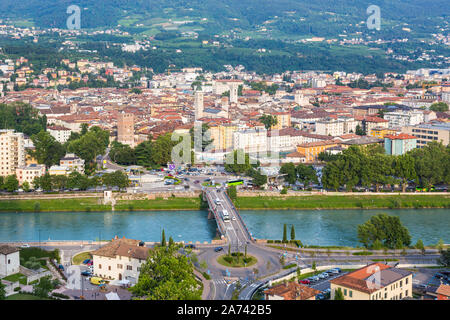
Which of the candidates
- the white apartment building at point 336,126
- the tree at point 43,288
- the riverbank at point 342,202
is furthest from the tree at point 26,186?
the white apartment building at point 336,126

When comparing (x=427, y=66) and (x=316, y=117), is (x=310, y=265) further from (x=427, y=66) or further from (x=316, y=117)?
(x=427, y=66)

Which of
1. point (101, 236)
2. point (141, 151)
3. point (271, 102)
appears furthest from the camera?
point (271, 102)

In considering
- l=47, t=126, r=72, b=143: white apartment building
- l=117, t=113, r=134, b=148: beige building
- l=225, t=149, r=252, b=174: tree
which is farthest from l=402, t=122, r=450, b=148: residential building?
l=47, t=126, r=72, b=143: white apartment building

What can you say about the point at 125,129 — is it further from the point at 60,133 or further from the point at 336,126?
the point at 336,126

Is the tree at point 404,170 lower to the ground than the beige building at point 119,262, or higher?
higher

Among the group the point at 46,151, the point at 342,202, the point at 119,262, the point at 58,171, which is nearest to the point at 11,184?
the point at 58,171

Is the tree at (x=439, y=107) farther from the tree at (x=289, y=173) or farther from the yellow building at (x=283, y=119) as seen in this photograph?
the tree at (x=289, y=173)

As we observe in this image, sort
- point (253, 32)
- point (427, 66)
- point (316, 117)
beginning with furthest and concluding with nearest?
point (253, 32) → point (427, 66) → point (316, 117)
